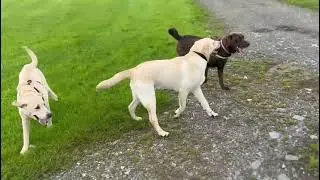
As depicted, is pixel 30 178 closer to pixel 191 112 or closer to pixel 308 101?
pixel 191 112

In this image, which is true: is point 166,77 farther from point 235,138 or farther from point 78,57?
point 78,57

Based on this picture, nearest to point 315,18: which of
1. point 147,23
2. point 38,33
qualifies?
point 147,23

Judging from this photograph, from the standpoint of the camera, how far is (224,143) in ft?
22.8

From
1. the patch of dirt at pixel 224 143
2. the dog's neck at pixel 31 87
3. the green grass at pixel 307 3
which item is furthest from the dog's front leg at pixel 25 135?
the green grass at pixel 307 3

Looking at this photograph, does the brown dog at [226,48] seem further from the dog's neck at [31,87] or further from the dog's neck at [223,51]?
the dog's neck at [31,87]

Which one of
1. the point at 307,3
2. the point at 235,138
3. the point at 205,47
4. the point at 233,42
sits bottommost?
the point at 307,3

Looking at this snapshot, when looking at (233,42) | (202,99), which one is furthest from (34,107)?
(233,42)

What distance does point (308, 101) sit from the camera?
8.20 m

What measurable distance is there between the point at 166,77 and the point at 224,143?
1.39m

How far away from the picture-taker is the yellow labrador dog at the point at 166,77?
23.7 ft

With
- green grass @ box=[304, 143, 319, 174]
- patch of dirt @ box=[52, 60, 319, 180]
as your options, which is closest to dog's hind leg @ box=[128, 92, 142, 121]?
patch of dirt @ box=[52, 60, 319, 180]

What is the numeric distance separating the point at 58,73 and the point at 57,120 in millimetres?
3398

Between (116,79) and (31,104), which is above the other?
(116,79)

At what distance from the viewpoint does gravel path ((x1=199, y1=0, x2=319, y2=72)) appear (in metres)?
11.5
